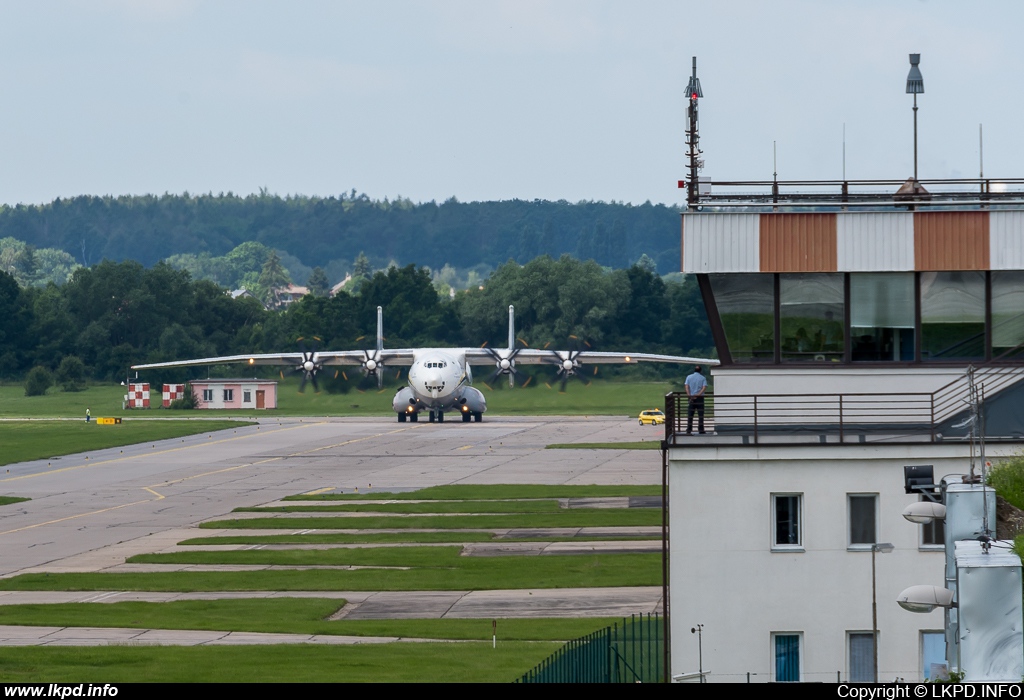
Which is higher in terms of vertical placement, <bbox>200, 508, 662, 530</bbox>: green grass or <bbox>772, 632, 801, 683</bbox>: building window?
<bbox>772, 632, 801, 683</bbox>: building window

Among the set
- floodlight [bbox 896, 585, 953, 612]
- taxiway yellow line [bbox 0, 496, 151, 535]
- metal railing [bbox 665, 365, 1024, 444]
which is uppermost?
metal railing [bbox 665, 365, 1024, 444]

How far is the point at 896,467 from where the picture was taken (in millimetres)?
20812

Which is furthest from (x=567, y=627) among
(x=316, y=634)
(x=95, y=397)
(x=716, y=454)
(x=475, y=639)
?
(x=95, y=397)

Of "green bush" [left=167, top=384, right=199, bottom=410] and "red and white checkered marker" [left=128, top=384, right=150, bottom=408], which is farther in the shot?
"green bush" [left=167, top=384, right=199, bottom=410]

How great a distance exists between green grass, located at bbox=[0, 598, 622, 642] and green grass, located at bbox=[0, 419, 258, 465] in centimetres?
4649

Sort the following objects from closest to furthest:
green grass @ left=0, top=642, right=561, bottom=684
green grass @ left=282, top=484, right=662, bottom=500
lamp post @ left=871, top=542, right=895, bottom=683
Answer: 1. lamp post @ left=871, top=542, right=895, bottom=683
2. green grass @ left=0, top=642, right=561, bottom=684
3. green grass @ left=282, top=484, right=662, bottom=500

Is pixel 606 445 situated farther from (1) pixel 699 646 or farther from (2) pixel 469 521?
(1) pixel 699 646

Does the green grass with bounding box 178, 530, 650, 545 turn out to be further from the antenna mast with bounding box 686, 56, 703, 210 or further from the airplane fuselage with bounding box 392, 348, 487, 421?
the airplane fuselage with bounding box 392, 348, 487, 421

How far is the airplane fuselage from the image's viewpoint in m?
92.9

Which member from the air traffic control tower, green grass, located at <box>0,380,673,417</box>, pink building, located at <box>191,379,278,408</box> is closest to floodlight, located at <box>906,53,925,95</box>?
the air traffic control tower

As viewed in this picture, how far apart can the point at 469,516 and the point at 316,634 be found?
20.4m

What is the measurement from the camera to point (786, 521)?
20953 millimetres

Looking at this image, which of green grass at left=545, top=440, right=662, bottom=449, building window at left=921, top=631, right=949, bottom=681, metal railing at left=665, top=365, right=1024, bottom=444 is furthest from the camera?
green grass at left=545, top=440, right=662, bottom=449

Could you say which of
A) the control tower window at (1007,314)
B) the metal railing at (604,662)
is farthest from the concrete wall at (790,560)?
the control tower window at (1007,314)
